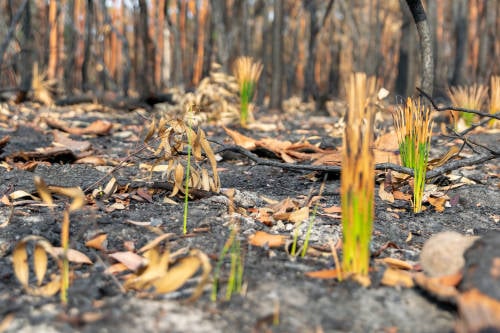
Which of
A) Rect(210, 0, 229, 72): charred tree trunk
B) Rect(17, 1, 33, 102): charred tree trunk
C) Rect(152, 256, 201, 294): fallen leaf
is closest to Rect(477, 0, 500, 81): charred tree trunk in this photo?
Rect(210, 0, 229, 72): charred tree trunk

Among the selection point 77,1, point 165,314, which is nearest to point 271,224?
point 165,314

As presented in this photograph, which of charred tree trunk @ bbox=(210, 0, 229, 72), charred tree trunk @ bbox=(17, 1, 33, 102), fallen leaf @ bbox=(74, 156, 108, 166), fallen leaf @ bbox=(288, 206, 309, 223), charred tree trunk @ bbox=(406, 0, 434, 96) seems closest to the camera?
fallen leaf @ bbox=(288, 206, 309, 223)

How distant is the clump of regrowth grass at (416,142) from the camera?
1.72 metres

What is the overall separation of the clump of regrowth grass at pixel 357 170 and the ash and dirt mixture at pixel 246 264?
0.11 m

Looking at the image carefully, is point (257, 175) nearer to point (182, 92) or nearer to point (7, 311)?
point (7, 311)

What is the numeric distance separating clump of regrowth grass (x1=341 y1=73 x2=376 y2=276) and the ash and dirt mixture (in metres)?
0.11

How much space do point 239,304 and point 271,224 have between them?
549 millimetres

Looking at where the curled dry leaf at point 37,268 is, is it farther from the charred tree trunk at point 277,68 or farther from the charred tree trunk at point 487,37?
the charred tree trunk at point 487,37

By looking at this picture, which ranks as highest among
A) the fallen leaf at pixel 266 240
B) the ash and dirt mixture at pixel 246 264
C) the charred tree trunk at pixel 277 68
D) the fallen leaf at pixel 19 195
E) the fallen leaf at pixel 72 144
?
the charred tree trunk at pixel 277 68

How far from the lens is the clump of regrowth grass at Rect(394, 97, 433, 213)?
5.64ft

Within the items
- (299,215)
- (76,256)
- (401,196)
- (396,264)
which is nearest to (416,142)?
(401,196)

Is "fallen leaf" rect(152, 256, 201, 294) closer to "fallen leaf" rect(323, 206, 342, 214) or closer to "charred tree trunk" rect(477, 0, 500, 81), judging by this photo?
"fallen leaf" rect(323, 206, 342, 214)

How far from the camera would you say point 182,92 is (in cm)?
454

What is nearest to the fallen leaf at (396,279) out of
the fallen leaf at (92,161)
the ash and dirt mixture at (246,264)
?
the ash and dirt mixture at (246,264)
